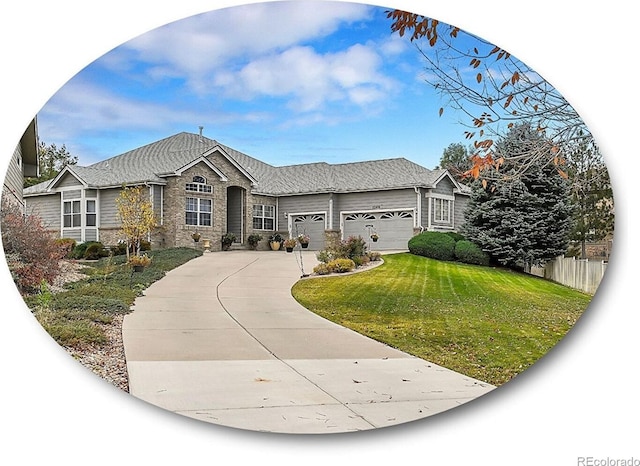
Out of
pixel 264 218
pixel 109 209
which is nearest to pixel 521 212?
pixel 264 218

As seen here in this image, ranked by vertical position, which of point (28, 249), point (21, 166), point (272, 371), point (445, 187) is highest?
point (21, 166)

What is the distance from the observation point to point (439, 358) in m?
3.77

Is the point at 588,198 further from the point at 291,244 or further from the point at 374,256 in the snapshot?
the point at 291,244

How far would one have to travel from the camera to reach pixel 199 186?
4.09 m

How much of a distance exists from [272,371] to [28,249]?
59.9 inches

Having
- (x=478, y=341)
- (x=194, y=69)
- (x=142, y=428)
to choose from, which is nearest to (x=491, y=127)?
(x=478, y=341)

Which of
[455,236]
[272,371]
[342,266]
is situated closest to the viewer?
[272,371]

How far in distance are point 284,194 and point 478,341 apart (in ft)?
4.19

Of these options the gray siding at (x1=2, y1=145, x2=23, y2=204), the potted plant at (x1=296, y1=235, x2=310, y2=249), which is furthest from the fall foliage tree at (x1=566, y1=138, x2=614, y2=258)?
the gray siding at (x1=2, y1=145, x2=23, y2=204)

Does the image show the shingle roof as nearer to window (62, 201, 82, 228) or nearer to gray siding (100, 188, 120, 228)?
gray siding (100, 188, 120, 228)

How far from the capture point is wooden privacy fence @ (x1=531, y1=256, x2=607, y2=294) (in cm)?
393

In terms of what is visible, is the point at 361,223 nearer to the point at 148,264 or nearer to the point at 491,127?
the point at 491,127

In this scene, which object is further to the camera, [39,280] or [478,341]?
[39,280]

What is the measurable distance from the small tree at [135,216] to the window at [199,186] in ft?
0.81
